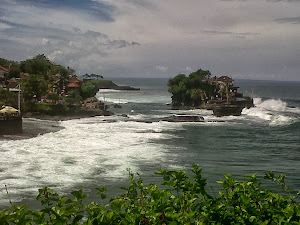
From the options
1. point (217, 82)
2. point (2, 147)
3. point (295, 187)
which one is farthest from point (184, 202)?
point (217, 82)

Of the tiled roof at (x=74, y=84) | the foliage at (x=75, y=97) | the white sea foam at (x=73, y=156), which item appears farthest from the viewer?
the tiled roof at (x=74, y=84)

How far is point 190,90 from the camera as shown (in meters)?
92.1

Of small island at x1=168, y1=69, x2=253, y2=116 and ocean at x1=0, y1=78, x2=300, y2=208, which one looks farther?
small island at x1=168, y1=69, x2=253, y2=116

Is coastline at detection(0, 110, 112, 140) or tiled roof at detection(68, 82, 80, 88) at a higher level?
tiled roof at detection(68, 82, 80, 88)

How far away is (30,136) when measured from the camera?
37656mm

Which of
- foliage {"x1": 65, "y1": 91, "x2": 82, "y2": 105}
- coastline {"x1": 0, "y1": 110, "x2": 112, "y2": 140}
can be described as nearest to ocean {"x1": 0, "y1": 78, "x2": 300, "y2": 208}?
coastline {"x1": 0, "y1": 110, "x2": 112, "y2": 140}

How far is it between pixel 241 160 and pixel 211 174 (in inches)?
238

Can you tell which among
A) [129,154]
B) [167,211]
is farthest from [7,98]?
[167,211]

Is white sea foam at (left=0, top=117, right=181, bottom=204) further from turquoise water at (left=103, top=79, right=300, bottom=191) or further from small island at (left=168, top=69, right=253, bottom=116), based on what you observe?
small island at (left=168, top=69, right=253, bottom=116)

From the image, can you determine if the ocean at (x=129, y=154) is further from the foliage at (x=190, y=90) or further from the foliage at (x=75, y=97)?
the foliage at (x=190, y=90)

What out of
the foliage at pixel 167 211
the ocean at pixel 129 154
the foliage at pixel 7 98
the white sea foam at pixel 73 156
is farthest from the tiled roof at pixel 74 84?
the foliage at pixel 167 211

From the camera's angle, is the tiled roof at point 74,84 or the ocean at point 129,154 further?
the tiled roof at point 74,84

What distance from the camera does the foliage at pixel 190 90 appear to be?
294 ft

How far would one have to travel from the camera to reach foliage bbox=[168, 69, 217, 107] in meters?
89.6
